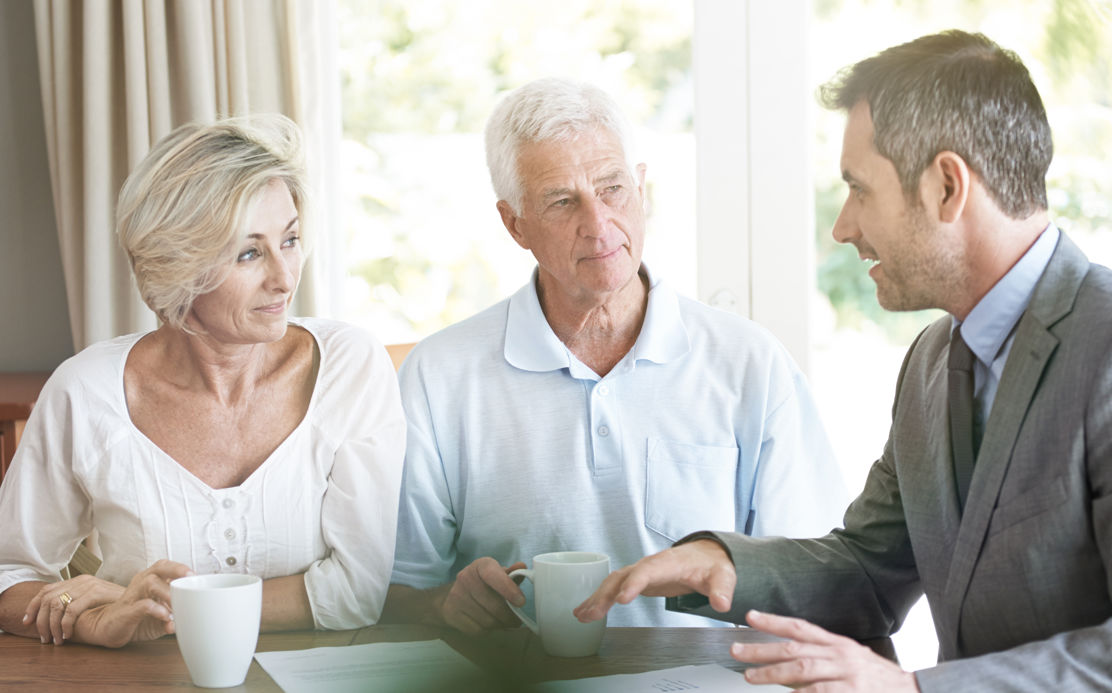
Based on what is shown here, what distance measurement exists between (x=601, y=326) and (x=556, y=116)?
13.0 inches

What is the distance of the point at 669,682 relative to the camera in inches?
41.6

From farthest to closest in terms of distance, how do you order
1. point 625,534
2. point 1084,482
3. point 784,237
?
point 784,237
point 625,534
point 1084,482

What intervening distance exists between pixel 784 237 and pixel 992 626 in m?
1.69

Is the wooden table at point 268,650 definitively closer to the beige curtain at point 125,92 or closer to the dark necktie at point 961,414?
the dark necktie at point 961,414

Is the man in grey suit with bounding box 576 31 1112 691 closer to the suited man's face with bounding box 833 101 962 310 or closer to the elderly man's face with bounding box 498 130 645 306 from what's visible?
the suited man's face with bounding box 833 101 962 310

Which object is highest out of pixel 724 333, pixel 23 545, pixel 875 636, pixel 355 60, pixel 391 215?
pixel 355 60

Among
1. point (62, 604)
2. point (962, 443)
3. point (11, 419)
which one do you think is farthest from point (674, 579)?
point (11, 419)

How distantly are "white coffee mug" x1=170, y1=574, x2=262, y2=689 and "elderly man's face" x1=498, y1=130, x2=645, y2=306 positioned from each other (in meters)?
0.75

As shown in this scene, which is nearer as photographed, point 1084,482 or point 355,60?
point 1084,482

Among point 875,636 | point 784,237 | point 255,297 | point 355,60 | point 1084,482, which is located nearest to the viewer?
point 1084,482

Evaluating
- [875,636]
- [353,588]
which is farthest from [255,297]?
[875,636]

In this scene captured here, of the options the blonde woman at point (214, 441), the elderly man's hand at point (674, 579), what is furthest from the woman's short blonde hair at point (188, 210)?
the elderly man's hand at point (674, 579)

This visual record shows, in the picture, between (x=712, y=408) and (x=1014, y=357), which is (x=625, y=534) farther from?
(x=1014, y=357)

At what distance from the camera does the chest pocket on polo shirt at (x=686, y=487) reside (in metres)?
1.60
